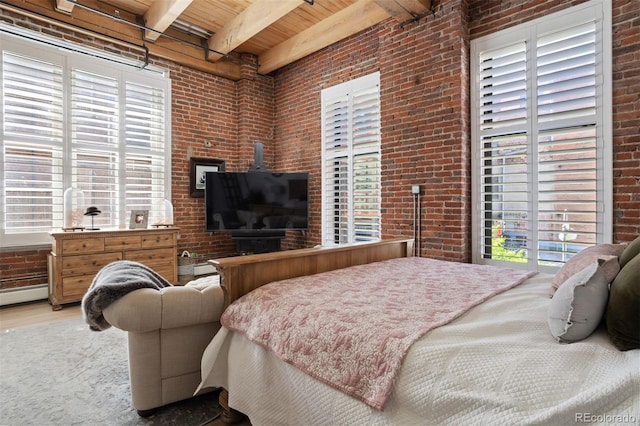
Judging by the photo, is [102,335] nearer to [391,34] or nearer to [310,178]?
[310,178]

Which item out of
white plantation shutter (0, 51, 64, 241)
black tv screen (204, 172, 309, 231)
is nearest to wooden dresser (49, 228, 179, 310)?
white plantation shutter (0, 51, 64, 241)

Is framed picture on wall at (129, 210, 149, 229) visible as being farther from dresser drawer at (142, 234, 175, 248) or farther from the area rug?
the area rug

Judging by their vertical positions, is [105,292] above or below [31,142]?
below

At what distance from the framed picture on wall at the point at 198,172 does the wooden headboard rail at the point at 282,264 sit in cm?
334

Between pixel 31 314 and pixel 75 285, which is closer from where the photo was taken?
pixel 31 314

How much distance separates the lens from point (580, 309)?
1.20m

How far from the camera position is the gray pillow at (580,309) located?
118 centimetres

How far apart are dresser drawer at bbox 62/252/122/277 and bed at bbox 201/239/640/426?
292 cm

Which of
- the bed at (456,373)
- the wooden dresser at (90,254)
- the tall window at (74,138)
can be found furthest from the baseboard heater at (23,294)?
the bed at (456,373)

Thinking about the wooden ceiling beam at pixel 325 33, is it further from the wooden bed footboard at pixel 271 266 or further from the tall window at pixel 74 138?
the wooden bed footboard at pixel 271 266

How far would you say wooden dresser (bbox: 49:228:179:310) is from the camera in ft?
12.5

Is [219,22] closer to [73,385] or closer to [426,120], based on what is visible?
[426,120]

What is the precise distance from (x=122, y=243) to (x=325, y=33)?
367 cm

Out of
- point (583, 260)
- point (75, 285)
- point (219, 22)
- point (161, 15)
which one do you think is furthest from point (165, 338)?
point (219, 22)
